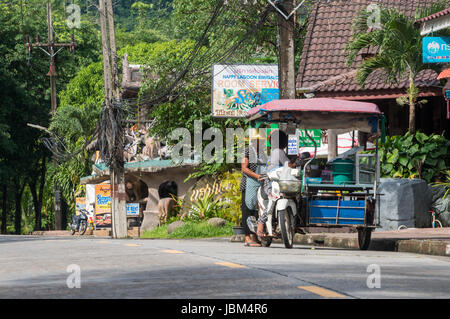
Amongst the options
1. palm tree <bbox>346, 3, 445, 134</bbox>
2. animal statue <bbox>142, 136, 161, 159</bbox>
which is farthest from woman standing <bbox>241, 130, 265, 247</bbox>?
animal statue <bbox>142, 136, 161, 159</bbox>

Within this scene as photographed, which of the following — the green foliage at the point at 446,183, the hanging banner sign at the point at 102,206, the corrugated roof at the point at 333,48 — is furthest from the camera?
the hanging banner sign at the point at 102,206

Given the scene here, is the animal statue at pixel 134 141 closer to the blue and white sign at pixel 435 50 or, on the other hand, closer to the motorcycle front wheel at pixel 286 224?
the blue and white sign at pixel 435 50

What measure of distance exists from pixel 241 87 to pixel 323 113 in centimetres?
1199

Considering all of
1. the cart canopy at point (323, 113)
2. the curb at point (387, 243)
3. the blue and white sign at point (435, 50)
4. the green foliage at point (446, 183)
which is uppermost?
the blue and white sign at point (435, 50)

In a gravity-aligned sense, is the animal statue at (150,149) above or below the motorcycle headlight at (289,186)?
above

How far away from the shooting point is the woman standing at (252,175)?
617 inches

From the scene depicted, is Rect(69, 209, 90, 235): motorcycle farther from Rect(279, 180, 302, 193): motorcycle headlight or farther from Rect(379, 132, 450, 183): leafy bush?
Rect(279, 180, 302, 193): motorcycle headlight

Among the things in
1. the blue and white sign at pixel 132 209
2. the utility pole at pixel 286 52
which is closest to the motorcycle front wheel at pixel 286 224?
the utility pole at pixel 286 52

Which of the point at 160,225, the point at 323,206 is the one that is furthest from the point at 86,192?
the point at 323,206

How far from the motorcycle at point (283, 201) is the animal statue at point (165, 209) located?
20.4 metres

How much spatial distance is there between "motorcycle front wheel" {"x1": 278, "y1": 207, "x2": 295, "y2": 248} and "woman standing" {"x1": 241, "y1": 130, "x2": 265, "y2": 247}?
926 mm

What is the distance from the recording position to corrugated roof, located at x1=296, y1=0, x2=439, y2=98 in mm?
27891
